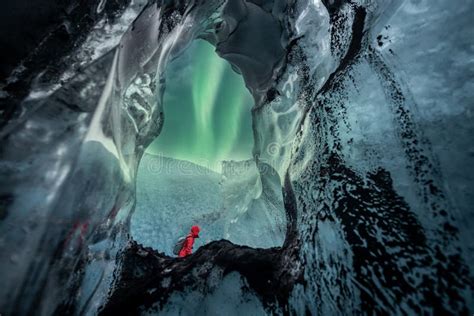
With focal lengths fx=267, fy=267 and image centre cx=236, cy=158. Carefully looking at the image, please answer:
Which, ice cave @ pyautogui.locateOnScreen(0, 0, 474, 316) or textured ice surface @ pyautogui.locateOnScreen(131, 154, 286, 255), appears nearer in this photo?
ice cave @ pyautogui.locateOnScreen(0, 0, 474, 316)

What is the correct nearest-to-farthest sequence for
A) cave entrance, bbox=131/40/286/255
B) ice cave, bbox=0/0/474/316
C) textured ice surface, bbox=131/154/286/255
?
ice cave, bbox=0/0/474/316
textured ice surface, bbox=131/154/286/255
cave entrance, bbox=131/40/286/255

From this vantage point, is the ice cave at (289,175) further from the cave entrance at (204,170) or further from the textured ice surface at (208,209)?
the cave entrance at (204,170)

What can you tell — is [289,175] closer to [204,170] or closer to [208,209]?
[208,209]

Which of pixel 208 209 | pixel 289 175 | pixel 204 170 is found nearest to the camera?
pixel 289 175

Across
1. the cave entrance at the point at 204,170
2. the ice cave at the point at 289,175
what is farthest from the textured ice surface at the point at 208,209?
the ice cave at the point at 289,175

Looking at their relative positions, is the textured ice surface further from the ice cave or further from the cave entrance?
the ice cave

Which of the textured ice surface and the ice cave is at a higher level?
the ice cave

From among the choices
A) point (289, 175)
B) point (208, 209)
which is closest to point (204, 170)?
point (208, 209)

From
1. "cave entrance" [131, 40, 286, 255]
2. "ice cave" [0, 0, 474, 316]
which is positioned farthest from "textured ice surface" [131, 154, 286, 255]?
"ice cave" [0, 0, 474, 316]
